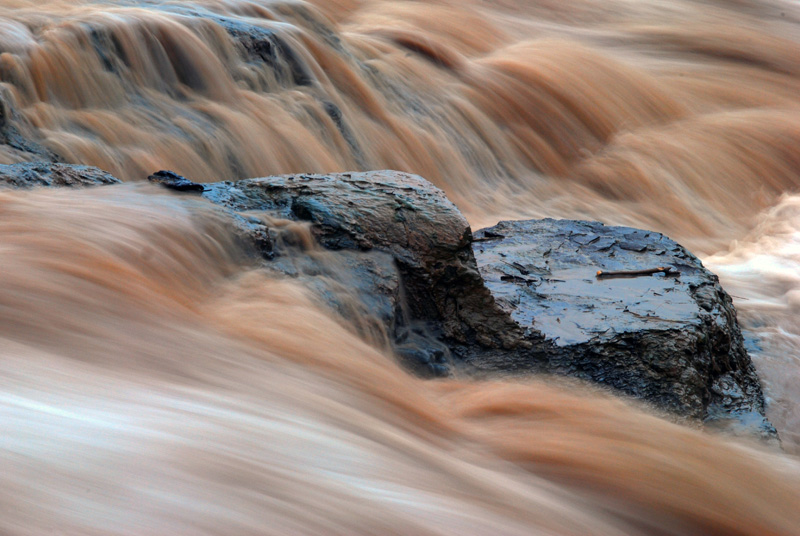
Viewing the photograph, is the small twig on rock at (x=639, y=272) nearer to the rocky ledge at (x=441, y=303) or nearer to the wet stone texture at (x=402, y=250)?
the rocky ledge at (x=441, y=303)

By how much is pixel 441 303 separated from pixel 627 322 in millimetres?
665

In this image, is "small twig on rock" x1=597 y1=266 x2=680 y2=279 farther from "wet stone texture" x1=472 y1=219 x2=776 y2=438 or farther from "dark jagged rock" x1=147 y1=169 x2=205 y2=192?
"dark jagged rock" x1=147 y1=169 x2=205 y2=192

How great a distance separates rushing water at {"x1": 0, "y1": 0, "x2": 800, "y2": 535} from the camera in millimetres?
1443

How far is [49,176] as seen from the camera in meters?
2.88

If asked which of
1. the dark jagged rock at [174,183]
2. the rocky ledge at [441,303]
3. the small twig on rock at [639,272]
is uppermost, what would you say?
→ the dark jagged rock at [174,183]

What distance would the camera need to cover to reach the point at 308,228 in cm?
290

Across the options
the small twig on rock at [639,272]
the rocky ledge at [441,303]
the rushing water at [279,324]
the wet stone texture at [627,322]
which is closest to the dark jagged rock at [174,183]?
the rocky ledge at [441,303]

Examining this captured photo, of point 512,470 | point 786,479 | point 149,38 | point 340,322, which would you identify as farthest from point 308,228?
point 149,38

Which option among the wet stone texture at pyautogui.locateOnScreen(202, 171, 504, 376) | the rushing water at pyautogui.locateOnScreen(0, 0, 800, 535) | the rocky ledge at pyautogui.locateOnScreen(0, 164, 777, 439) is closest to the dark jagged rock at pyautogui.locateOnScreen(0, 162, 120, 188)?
the rocky ledge at pyautogui.locateOnScreen(0, 164, 777, 439)

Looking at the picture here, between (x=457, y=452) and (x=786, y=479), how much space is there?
1021 millimetres

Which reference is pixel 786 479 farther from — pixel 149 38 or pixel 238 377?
pixel 149 38

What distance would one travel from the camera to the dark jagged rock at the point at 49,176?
109 inches

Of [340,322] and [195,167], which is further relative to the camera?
[195,167]

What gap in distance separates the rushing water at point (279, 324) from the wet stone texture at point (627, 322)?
210mm
